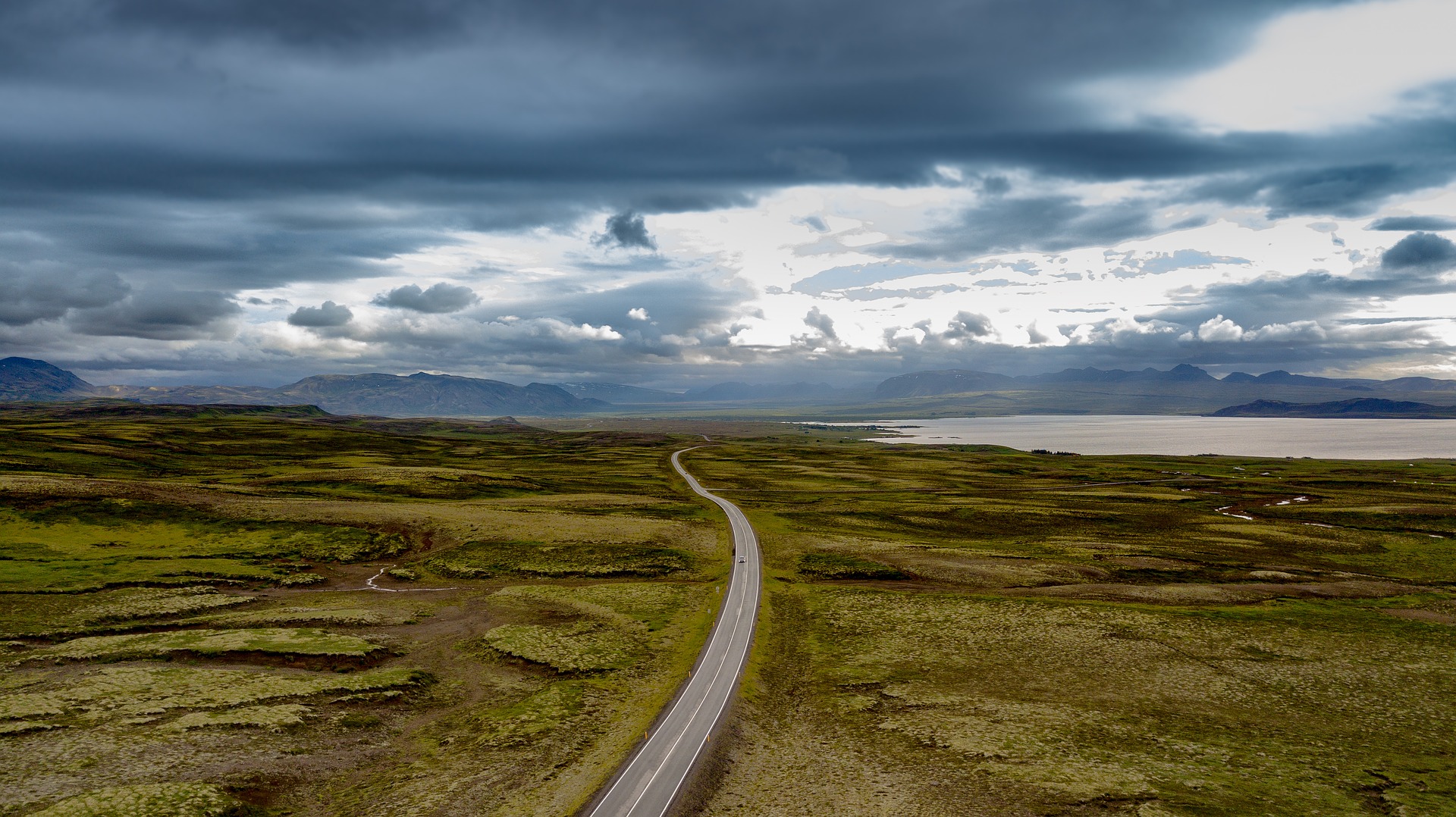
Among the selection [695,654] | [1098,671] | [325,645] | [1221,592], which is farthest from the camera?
[1221,592]

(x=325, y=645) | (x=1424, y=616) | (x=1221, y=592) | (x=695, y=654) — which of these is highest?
(x=1424, y=616)

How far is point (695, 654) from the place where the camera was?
49.3 metres

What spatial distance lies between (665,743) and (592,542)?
2053 inches

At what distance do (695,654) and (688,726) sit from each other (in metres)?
12.0

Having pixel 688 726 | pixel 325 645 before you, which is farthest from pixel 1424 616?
pixel 325 645

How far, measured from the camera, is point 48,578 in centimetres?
6103

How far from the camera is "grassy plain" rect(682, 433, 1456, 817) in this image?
31.7 m

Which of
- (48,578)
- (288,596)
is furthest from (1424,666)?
(48,578)

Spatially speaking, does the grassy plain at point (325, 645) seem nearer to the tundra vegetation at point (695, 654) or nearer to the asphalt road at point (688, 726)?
the tundra vegetation at point (695, 654)

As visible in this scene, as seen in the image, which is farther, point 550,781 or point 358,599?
point 358,599

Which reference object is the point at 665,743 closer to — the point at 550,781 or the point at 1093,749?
the point at 550,781

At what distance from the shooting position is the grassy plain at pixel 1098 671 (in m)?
31.7

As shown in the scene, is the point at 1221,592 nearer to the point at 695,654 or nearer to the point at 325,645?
the point at 695,654

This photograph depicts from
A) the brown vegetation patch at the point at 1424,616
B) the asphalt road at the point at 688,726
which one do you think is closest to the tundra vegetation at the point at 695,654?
the brown vegetation patch at the point at 1424,616
